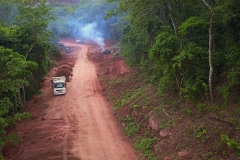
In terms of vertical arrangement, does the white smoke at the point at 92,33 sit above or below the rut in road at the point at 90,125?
above

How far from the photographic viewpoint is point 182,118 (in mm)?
14234

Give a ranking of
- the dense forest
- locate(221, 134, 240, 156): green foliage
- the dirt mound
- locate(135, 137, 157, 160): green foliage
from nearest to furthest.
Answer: locate(221, 134, 240, 156): green foliage
the dense forest
locate(135, 137, 157, 160): green foliage
the dirt mound

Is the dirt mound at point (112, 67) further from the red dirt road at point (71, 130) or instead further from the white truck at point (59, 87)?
the white truck at point (59, 87)

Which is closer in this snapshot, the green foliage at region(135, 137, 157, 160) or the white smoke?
the green foliage at region(135, 137, 157, 160)

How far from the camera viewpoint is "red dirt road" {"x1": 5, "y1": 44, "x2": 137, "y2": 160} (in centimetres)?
1462

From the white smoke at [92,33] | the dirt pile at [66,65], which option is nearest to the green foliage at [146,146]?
the dirt pile at [66,65]

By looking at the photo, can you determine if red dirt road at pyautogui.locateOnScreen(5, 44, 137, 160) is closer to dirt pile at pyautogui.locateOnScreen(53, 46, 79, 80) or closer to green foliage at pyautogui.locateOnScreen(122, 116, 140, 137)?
green foliage at pyautogui.locateOnScreen(122, 116, 140, 137)

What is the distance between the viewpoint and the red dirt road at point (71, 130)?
48.0 ft

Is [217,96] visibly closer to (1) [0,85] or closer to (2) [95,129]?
(2) [95,129]

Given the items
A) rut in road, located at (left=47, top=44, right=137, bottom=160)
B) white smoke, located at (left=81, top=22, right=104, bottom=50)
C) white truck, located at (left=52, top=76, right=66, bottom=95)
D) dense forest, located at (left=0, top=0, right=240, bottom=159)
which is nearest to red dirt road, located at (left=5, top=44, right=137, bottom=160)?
rut in road, located at (left=47, top=44, right=137, bottom=160)

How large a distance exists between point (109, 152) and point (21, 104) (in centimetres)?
1128

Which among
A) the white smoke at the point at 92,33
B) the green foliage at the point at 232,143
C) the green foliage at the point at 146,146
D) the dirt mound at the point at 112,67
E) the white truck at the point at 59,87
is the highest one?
the white smoke at the point at 92,33

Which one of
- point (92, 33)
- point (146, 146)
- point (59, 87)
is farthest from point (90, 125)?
point (92, 33)

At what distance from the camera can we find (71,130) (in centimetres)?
1772
